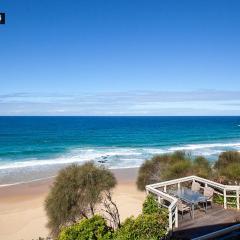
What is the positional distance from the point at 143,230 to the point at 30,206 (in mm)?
12807

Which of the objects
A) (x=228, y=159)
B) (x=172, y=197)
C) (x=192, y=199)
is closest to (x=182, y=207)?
(x=192, y=199)

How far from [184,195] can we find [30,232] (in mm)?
8625

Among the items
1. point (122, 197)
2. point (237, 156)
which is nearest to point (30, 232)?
point (122, 197)

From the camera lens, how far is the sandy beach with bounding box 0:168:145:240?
1569cm

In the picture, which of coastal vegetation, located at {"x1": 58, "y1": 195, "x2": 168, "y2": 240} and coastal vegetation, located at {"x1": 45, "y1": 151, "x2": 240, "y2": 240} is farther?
coastal vegetation, located at {"x1": 45, "y1": 151, "x2": 240, "y2": 240}

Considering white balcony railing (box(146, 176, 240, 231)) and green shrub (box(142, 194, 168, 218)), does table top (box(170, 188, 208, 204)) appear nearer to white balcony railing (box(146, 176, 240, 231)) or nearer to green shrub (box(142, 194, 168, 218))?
white balcony railing (box(146, 176, 240, 231))

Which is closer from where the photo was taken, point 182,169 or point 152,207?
point 152,207

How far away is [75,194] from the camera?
14148 mm

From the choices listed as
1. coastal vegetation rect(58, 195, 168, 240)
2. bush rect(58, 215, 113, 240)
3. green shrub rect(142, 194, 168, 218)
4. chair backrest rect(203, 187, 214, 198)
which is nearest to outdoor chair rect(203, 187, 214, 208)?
chair backrest rect(203, 187, 214, 198)

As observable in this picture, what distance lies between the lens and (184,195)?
35.6ft

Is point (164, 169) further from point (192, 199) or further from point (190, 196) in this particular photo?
point (192, 199)

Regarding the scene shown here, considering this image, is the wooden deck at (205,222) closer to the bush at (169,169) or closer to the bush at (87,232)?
the bush at (87,232)

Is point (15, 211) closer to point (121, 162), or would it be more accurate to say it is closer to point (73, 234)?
point (73, 234)

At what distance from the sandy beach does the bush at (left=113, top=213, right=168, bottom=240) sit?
311 inches
